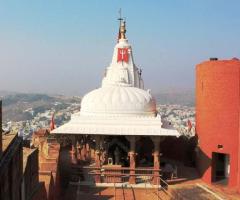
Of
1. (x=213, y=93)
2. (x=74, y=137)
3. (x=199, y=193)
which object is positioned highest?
(x=213, y=93)

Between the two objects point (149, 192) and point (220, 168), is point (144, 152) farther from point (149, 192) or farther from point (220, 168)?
point (149, 192)

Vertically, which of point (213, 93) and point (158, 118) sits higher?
point (213, 93)

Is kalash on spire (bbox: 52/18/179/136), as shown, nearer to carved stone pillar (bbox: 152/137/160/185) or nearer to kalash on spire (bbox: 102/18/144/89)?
carved stone pillar (bbox: 152/137/160/185)

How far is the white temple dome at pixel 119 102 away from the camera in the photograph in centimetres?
1717

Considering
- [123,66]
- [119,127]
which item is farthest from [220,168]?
[123,66]

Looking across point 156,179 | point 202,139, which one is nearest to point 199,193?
point 156,179

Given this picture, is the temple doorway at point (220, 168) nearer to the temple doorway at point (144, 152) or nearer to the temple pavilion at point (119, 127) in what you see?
the temple pavilion at point (119, 127)

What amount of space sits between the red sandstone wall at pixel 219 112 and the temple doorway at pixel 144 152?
2.44 m

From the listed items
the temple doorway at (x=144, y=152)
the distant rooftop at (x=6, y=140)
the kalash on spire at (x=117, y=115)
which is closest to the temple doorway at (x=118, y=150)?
the temple doorway at (x=144, y=152)

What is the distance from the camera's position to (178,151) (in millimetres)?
21453

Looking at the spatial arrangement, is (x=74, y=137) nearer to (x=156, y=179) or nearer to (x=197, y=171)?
(x=156, y=179)

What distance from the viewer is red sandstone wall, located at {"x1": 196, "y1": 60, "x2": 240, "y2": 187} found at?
15.7 meters

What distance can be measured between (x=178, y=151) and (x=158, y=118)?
5.30 metres

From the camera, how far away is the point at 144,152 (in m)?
21.1
